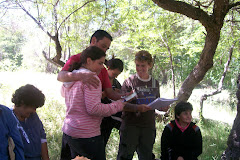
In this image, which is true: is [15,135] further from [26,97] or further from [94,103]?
[94,103]

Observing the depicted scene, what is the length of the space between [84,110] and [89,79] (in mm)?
277

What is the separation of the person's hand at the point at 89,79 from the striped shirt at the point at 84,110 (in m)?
0.03

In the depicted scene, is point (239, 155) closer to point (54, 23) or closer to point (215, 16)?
point (215, 16)

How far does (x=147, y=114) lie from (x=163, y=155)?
579 mm

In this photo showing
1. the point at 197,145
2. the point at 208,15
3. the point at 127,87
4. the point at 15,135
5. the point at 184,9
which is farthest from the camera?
the point at 208,15

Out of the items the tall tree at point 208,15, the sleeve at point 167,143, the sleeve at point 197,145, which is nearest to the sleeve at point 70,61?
the sleeve at point 167,143

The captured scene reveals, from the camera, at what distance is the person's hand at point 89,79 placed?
5.91 feet

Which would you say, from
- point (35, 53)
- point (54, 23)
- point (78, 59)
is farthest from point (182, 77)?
point (35, 53)

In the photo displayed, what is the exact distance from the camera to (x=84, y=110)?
184 cm

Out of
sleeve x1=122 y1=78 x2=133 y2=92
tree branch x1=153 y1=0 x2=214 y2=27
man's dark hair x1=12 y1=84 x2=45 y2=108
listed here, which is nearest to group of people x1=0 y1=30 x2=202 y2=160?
man's dark hair x1=12 y1=84 x2=45 y2=108

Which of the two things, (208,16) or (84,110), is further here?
(208,16)

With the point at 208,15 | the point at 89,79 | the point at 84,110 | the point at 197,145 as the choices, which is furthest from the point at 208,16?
the point at 84,110

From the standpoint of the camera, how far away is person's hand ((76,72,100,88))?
70.9 inches

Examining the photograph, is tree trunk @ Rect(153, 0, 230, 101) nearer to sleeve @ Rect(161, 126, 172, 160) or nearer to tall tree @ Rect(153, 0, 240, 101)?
tall tree @ Rect(153, 0, 240, 101)
